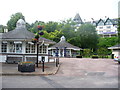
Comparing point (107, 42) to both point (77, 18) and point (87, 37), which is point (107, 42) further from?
point (77, 18)

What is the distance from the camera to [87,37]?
59.5 m

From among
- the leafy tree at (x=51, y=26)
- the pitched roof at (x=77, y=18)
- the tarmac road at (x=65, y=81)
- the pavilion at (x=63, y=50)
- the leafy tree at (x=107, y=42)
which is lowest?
the tarmac road at (x=65, y=81)

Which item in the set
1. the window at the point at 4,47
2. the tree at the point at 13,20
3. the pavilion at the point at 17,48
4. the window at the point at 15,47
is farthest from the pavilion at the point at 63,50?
the tree at the point at 13,20

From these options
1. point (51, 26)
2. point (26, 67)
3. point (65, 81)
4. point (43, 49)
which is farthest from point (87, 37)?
point (65, 81)

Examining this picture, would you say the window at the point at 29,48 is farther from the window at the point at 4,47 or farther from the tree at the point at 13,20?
the tree at the point at 13,20

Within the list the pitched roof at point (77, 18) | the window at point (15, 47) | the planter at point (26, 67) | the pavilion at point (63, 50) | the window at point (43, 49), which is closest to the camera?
the planter at point (26, 67)

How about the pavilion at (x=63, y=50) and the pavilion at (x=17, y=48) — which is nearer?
the pavilion at (x=17, y=48)

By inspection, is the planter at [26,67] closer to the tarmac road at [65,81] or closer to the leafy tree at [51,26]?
the tarmac road at [65,81]

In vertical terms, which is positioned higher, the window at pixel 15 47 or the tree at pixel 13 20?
the tree at pixel 13 20

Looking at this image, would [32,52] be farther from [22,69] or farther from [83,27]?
[83,27]

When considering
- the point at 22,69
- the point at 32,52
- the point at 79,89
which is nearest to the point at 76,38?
the point at 32,52

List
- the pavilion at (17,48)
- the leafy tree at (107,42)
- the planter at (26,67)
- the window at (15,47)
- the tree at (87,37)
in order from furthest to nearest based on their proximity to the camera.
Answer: the leafy tree at (107,42)
the tree at (87,37)
the window at (15,47)
the pavilion at (17,48)
the planter at (26,67)

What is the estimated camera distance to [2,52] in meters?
21.9

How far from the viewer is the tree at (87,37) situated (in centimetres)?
5906
